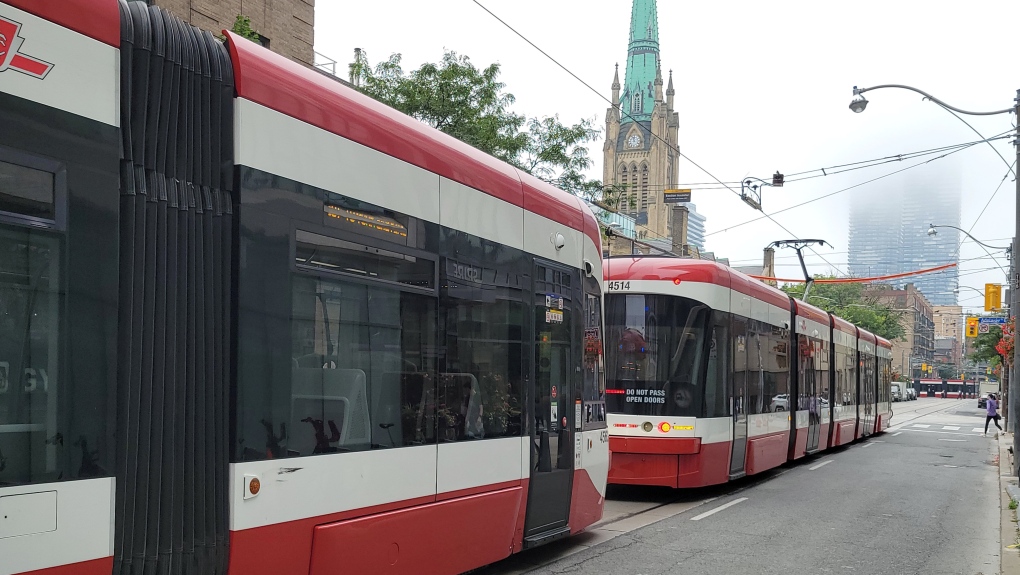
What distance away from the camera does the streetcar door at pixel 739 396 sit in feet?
43.7

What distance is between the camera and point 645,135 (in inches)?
4545

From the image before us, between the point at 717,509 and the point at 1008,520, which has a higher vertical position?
the point at 717,509

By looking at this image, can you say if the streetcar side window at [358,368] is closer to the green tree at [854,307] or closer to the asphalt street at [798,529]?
the asphalt street at [798,529]

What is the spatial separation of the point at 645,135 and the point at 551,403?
363 feet

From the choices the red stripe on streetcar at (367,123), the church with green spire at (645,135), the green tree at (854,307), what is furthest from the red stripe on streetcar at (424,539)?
the church with green spire at (645,135)

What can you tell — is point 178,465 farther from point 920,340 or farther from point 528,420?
point 920,340

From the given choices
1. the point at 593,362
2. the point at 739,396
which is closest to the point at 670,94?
the point at 739,396

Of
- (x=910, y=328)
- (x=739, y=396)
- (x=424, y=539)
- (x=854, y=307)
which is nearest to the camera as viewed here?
(x=424, y=539)

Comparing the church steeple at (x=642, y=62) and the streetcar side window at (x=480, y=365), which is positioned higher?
the church steeple at (x=642, y=62)

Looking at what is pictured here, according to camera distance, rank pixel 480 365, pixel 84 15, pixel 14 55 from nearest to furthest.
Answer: pixel 14 55 < pixel 84 15 < pixel 480 365

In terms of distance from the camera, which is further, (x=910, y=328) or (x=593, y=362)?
(x=910, y=328)

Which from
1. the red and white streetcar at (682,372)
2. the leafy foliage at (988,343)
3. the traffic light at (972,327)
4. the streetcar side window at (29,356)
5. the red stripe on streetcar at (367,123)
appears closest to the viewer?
the streetcar side window at (29,356)

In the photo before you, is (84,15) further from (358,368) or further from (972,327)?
(972,327)

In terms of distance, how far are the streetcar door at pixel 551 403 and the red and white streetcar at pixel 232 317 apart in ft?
1.64
